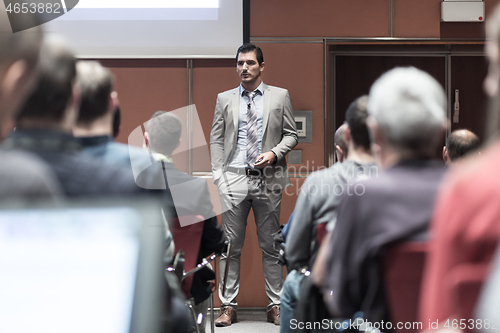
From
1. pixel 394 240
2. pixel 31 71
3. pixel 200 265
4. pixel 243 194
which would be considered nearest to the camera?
pixel 31 71

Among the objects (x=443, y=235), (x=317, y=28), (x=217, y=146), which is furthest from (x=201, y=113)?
(x=443, y=235)

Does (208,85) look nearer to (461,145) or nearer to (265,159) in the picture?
(265,159)

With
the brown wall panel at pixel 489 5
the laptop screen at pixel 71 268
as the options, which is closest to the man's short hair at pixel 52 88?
the laptop screen at pixel 71 268

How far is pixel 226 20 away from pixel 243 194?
1.52 m

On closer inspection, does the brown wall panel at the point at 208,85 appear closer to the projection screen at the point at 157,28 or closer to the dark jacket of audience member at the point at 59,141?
the projection screen at the point at 157,28

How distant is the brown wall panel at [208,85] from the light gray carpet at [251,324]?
124 centimetres

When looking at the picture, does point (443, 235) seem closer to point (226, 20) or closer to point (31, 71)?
point (31, 71)

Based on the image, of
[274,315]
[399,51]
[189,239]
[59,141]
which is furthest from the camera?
[399,51]

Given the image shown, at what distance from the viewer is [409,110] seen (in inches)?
43.5

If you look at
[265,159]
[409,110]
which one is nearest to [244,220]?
[265,159]

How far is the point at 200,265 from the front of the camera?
2.07 m

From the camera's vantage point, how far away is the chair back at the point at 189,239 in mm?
1991

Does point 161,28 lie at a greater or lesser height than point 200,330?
greater

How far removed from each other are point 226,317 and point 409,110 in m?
2.74
